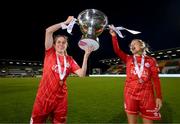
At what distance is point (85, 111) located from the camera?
8.86 meters

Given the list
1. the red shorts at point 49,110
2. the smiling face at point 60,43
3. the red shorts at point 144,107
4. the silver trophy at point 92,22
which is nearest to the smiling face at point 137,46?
the silver trophy at point 92,22

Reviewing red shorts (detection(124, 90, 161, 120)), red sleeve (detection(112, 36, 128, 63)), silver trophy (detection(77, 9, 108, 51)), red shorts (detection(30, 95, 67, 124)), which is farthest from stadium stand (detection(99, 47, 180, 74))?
red shorts (detection(30, 95, 67, 124))

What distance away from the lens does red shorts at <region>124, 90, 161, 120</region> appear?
4.48 m

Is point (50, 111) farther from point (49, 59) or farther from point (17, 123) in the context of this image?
point (17, 123)

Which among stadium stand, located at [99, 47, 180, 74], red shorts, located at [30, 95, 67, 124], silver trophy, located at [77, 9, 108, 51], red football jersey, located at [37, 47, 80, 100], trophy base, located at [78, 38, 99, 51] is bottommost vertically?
red shorts, located at [30, 95, 67, 124]

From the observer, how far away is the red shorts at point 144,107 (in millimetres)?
4484

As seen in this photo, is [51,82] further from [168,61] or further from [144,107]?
[168,61]

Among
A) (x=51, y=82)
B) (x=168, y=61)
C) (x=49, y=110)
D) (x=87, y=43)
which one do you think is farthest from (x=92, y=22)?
(x=168, y=61)

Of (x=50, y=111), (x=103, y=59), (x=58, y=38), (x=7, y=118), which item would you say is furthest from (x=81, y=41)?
(x=103, y=59)

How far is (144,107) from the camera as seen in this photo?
4.51m

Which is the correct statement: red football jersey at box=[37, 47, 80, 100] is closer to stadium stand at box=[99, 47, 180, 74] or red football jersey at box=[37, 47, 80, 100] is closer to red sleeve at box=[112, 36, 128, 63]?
red sleeve at box=[112, 36, 128, 63]

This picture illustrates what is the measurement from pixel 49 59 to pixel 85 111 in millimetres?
5136

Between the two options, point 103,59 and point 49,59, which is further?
point 103,59

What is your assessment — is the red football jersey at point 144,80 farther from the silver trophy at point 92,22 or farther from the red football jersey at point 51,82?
the red football jersey at point 51,82
